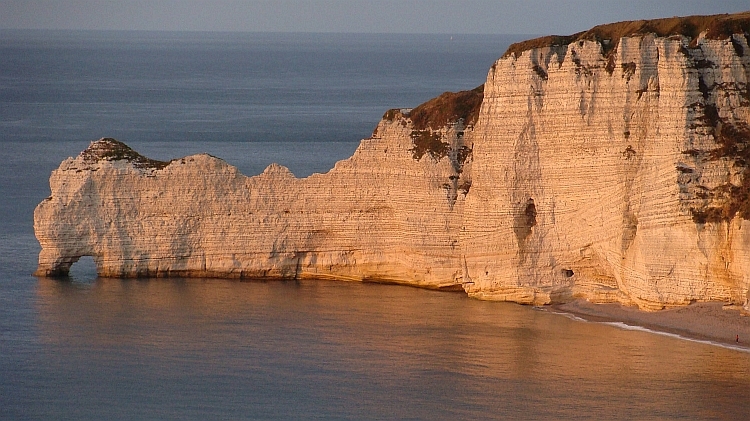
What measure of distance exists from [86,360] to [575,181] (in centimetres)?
1478

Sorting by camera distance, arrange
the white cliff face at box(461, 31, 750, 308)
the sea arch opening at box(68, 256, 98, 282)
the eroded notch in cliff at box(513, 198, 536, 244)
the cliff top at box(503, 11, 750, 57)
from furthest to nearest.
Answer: the sea arch opening at box(68, 256, 98, 282) < the eroded notch in cliff at box(513, 198, 536, 244) < the cliff top at box(503, 11, 750, 57) < the white cliff face at box(461, 31, 750, 308)

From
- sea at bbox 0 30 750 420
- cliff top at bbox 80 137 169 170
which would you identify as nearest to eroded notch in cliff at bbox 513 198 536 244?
sea at bbox 0 30 750 420

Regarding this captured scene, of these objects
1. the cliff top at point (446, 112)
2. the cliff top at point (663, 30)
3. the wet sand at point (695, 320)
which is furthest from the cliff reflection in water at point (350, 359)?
the cliff top at point (663, 30)

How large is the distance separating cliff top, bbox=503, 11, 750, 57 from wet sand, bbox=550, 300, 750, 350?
24.5 feet

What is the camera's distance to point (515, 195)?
41344mm

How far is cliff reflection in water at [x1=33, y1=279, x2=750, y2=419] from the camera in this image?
32.1 metres

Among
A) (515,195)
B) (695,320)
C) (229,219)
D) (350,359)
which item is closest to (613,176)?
(515,195)

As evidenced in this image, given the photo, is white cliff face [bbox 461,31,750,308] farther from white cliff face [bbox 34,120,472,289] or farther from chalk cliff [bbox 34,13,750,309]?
white cliff face [bbox 34,120,472,289]

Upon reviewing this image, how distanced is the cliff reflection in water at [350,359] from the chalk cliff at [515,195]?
1458mm

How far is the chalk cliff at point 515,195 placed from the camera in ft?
125

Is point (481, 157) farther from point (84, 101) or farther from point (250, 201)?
point (84, 101)

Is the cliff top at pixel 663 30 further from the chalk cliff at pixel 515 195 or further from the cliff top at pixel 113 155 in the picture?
the cliff top at pixel 113 155

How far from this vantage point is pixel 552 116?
40.7 m

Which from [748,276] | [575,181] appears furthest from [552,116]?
[748,276]
